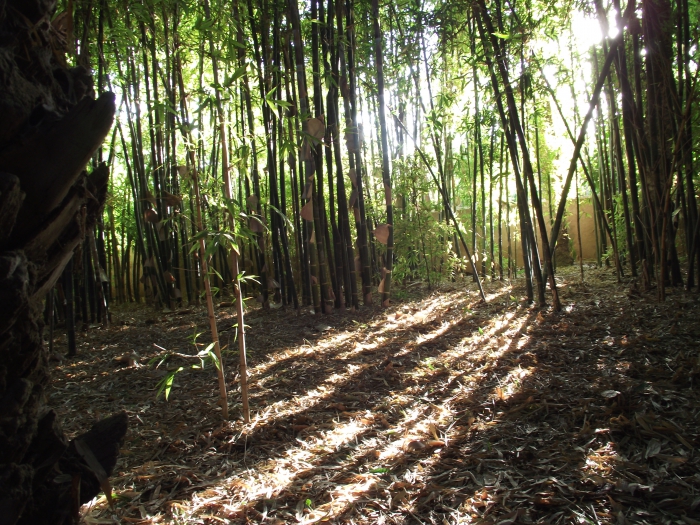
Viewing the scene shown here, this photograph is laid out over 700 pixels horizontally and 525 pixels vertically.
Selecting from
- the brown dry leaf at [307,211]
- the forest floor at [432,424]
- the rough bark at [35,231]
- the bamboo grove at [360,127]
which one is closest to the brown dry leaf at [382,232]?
the bamboo grove at [360,127]

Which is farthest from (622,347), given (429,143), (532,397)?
(429,143)

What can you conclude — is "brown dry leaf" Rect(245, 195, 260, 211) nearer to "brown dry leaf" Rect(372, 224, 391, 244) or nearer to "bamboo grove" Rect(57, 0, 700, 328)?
"bamboo grove" Rect(57, 0, 700, 328)

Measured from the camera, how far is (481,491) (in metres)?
1.15

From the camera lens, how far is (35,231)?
90cm

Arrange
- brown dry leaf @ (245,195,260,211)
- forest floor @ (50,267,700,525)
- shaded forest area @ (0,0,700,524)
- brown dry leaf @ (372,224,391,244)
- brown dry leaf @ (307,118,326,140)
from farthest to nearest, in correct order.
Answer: brown dry leaf @ (372,224,391,244)
brown dry leaf @ (307,118,326,140)
brown dry leaf @ (245,195,260,211)
forest floor @ (50,267,700,525)
shaded forest area @ (0,0,700,524)

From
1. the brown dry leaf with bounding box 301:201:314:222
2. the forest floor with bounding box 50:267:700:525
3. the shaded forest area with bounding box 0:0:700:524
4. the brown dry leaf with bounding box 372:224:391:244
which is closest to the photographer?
the shaded forest area with bounding box 0:0:700:524

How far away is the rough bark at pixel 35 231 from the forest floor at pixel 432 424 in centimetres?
25

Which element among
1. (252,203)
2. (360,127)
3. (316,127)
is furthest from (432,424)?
(360,127)

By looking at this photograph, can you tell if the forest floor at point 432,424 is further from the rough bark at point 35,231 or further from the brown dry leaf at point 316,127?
the brown dry leaf at point 316,127

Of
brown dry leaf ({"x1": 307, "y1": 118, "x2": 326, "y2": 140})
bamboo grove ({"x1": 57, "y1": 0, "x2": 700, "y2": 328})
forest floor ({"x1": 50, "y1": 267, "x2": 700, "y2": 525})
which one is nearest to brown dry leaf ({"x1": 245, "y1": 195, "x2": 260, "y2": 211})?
bamboo grove ({"x1": 57, "y1": 0, "x2": 700, "y2": 328})

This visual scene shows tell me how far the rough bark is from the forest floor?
0.25 metres

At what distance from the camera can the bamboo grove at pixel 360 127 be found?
187 cm

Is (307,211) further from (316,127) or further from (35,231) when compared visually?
(35,231)

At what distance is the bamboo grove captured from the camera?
187 centimetres
